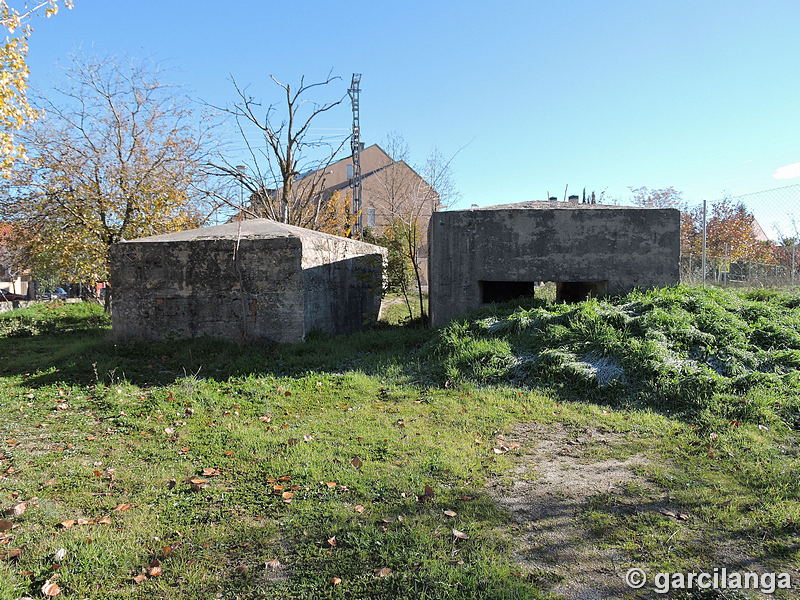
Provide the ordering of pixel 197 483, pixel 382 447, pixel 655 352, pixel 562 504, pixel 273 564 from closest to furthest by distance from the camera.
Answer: pixel 273 564 < pixel 562 504 < pixel 197 483 < pixel 382 447 < pixel 655 352

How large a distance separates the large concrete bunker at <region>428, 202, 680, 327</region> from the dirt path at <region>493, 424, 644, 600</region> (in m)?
4.22

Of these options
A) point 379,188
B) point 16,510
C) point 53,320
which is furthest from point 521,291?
point 379,188

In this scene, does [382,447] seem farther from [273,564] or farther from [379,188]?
[379,188]

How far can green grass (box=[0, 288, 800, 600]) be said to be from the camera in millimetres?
3021

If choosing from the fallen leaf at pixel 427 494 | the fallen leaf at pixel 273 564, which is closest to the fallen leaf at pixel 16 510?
the fallen leaf at pixel 273 564

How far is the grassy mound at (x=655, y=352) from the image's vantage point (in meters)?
5.73

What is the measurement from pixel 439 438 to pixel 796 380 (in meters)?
4.16

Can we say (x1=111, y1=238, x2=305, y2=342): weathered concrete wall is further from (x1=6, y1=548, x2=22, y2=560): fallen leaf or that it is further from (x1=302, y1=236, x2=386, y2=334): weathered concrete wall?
(x1=6, y1=548, x2=22, y2=560): fallen leaf

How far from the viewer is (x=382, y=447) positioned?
478 cm

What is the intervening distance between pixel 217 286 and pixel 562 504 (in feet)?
23.3

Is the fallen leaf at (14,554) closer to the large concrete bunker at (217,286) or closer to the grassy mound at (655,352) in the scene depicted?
the grassy mound at (655,352)

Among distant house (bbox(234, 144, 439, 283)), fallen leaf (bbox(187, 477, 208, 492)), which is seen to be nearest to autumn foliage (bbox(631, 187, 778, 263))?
distant house (bbox(234, 144, 439, 283))

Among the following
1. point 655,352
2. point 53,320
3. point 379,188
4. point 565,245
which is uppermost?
point 379,188

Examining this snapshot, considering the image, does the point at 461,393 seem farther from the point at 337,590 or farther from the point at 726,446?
the point at 337,590
